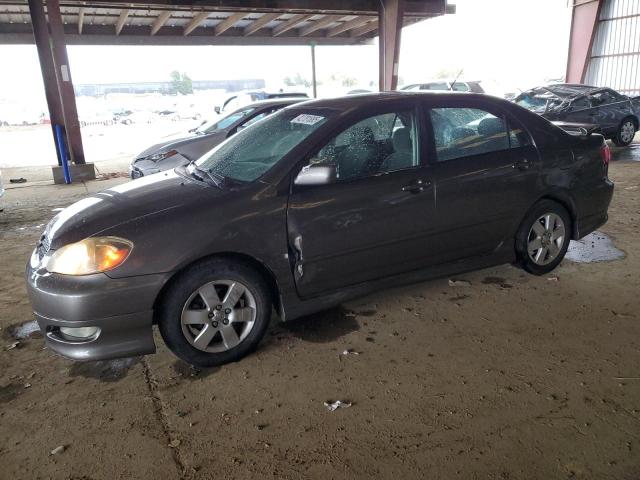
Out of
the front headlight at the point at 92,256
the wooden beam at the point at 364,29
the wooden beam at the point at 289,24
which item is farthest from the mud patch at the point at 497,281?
the wooden beam at the point at 364,29

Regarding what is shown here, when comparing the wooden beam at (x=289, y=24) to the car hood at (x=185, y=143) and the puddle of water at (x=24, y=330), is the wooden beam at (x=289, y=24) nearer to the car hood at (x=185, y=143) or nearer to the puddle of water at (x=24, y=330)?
the car hood at (x=185, y=143)

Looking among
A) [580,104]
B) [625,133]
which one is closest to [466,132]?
[580,104]

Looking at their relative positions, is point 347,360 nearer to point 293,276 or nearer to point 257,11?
point 293,276

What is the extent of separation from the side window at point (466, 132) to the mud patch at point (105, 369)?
8.04 ft

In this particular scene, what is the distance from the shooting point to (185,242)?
2.68m

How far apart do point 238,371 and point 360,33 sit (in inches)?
672

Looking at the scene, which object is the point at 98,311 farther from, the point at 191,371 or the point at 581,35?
the point at 581,35

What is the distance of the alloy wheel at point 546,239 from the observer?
12.8 feet

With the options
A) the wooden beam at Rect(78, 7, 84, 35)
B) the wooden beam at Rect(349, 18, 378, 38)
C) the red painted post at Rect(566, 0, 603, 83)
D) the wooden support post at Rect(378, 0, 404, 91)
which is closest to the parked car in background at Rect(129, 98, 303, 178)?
the wooden support post at Rect(378, 0, 404, 91)

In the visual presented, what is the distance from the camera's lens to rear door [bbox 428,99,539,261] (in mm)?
3420

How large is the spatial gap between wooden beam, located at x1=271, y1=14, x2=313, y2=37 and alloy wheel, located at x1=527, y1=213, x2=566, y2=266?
468 inches

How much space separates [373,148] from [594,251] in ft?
8.85

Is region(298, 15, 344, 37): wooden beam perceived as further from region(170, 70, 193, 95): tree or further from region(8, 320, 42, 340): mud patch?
region(170, 70, 193, 95): tree

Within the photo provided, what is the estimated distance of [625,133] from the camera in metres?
11.8
